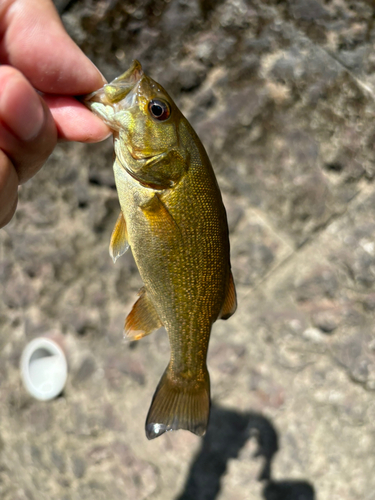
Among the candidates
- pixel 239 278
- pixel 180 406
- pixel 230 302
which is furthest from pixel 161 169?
pixel 239 278

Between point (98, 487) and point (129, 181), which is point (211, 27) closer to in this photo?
point (129, 181)

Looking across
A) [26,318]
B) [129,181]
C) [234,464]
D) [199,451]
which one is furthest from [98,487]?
[129,181]

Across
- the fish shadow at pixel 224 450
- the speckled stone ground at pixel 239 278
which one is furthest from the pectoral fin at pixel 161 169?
the fish shadow at pixel 224 450

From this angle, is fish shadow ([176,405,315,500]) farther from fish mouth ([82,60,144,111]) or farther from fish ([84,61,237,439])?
fish mouth ([82,60,144,111])

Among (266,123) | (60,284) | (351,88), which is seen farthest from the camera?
(60,284)

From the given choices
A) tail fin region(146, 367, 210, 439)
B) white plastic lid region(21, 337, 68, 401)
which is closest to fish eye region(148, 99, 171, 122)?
tail fin region(146, 367, 210, 439)

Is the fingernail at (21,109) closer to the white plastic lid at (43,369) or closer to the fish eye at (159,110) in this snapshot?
the fish eye at (159,110)
